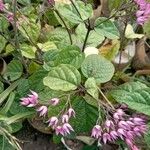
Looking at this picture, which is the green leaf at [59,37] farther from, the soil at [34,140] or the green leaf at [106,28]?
the soil at [34,140]

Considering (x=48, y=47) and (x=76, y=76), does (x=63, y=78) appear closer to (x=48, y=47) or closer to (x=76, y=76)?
(x=76, y=76)

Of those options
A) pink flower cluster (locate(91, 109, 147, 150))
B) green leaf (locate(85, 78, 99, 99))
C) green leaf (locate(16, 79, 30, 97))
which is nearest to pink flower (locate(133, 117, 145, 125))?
pink flower cluster (locate(91, 109, 147, 150))

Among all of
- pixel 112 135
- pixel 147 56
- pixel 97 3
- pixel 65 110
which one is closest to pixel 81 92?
pixel 65 110

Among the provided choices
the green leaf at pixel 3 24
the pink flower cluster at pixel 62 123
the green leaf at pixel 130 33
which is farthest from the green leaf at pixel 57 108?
the green leaf at pixel 130 33

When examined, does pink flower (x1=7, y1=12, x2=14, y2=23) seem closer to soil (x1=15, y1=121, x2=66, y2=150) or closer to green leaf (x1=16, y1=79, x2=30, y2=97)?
green leaf (x1=16, y1=79, x2=30, y2=97)

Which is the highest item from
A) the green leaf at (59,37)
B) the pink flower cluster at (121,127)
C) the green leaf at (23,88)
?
the green leaf at (59,37)

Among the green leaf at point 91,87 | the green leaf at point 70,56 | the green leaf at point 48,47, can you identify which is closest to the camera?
the green leaf at point 91,87

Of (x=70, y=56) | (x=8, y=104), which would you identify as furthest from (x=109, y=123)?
(x=8, y=104)

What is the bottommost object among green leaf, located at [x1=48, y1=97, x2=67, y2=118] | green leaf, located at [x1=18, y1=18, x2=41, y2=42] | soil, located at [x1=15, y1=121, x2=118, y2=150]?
soil, located at [x1=15, y1=121, x2=118, y2=150]
